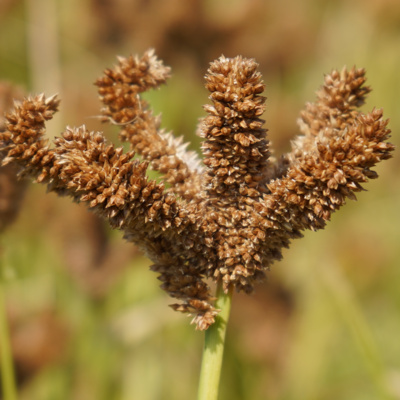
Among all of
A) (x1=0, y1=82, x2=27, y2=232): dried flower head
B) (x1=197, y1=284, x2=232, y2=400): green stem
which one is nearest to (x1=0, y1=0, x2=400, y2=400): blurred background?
(x1=0, y1=82, x2=27, y2=232): dried flower head

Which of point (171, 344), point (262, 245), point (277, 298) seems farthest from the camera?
point (277, 298)

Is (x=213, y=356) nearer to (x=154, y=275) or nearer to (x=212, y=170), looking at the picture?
(x=212, y=170)

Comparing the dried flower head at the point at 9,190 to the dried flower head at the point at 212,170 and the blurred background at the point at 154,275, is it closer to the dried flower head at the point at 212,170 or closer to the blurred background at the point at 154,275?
the blurred background at the point at 154,275

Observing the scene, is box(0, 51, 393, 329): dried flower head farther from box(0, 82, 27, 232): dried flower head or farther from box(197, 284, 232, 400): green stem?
box(0, 82, 27, 232): dried flower head

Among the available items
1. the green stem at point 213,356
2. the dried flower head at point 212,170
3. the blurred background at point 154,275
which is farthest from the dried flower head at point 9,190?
the green stem at point 213,356

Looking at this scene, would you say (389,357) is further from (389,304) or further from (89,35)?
(89,35)

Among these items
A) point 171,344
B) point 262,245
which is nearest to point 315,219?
point 262,245

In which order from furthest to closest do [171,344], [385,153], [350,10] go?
[350,10] → [171,344] → [385,153]
